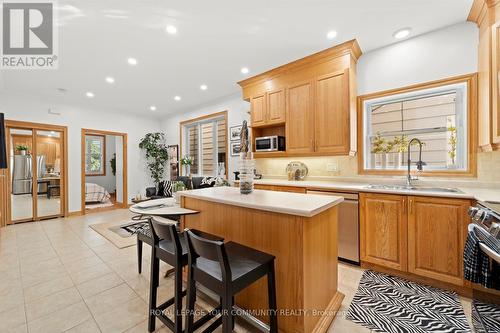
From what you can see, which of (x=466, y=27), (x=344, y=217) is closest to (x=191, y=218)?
(x=344, y=217)

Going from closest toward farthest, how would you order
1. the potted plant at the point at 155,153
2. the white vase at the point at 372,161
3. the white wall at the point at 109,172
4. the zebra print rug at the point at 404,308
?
1. the zebra print rug at the point at 404,308
2. the white vase at the point at 372,161
3. the potted plant at the point at 155,153
4. the white wall at the point at 109,172

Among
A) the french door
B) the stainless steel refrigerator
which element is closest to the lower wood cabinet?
the french door

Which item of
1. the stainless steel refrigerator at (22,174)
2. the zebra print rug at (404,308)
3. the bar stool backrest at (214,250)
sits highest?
the stainless steel refrigerator at (22,174)

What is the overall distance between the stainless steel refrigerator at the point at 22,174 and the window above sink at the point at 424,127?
6812 mm

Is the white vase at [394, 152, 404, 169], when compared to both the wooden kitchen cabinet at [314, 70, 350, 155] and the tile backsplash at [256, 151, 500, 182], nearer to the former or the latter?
the tile backsplash at [256, 151, 500, 182]

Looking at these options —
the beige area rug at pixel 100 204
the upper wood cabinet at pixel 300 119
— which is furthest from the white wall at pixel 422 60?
the beige area rug at pixel 100 204

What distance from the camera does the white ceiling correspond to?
86.0 inches

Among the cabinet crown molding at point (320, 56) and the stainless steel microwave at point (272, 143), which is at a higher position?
the cabinet crown molding at point (320, 56)

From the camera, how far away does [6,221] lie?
449 cm

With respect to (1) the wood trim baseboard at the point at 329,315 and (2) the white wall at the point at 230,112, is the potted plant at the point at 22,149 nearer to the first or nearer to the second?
(2) the white wall at the point at 230,112

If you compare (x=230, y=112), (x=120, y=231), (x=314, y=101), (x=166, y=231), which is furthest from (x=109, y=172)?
(x=166, y=231)

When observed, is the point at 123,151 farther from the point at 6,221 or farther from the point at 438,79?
the point at 438,79

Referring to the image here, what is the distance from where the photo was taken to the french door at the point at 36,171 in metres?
4.68

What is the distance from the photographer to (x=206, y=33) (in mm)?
2604
